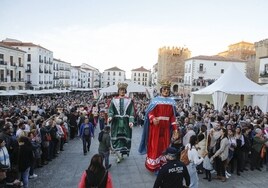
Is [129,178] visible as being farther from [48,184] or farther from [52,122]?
[52,122]

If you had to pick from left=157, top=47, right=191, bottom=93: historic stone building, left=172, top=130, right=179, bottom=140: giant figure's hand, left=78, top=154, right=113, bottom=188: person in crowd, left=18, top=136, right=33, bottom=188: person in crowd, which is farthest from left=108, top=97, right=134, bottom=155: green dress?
left=157, top=47, right=191, bottom=93: historic stone building

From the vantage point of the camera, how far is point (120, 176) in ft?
21.9

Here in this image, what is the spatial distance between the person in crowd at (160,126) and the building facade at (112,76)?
10280 centimetres

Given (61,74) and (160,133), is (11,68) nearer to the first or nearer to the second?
(61,74)

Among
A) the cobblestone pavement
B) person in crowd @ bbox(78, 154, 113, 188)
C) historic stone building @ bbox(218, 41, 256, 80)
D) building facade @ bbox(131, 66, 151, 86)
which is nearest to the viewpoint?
person in crowd @ bbox(78, 154, 113, 188)

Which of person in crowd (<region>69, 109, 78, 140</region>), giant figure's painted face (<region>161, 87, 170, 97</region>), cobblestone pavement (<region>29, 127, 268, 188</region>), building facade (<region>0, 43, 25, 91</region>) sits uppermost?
building facade (<region>0, 43, 25, 91</region>)

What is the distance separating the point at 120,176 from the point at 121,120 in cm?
185

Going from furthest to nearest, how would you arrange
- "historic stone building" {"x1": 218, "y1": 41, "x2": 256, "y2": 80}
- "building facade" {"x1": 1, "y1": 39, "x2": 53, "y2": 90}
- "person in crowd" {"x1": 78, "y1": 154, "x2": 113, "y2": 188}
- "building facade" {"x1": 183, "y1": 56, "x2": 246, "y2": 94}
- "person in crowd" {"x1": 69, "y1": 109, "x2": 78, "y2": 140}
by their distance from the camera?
1. "historic stone building" {"x1": 218, "y1": 41, "x2": 256, "y2": 80}
2. "building facade" {"x1": 1, "y1": 39, "x2": 53, "y2": 90}
3. "building facade" {"x1": 183, "y1": 56, "x2": 246, "y2": 94}
4. "person in crowd" {"x1": 69, "y1": 109, "x2": 78, "y2": 140}
5. "person in crowd" {"x1": 78, "y1": 154, "x2": 113, "y2": 188}

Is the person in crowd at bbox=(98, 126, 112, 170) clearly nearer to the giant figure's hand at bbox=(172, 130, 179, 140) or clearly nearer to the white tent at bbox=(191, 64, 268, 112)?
the giant figure's hand at bbox=(172, 130, 179, 140)

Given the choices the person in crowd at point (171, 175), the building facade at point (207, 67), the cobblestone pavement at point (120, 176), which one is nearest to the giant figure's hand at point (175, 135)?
the cobblestone pavement at point (120, 176)

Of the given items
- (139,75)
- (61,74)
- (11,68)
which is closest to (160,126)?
(11,68)

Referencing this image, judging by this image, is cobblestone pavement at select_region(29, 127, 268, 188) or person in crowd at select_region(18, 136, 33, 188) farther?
cobblestone pavement at select_region(29, 127, 268, 188)

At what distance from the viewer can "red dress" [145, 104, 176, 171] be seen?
Answer: 21.9ft

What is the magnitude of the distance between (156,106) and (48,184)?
3211mm
